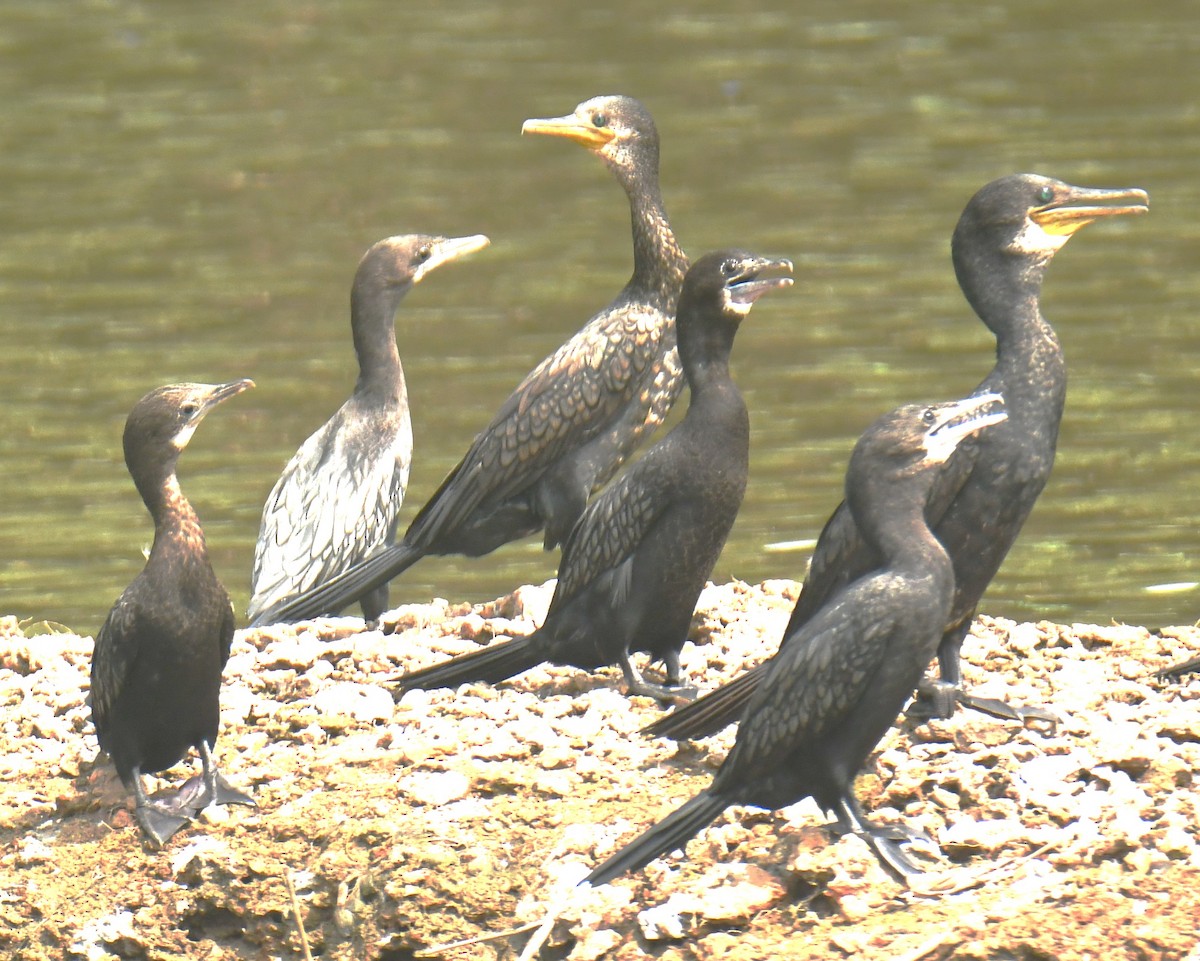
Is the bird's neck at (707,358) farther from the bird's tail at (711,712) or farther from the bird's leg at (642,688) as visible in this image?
the bird's tail at (711,712)

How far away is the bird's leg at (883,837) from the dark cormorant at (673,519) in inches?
42.7

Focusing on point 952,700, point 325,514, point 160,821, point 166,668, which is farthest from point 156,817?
point 325,514

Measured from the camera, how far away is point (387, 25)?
68.2 feet

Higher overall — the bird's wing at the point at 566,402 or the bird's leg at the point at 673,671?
the bird's wing at the point at 566,402

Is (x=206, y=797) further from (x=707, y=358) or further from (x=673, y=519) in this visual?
(x=707, y=358)

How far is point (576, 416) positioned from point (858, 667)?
223 centimetres

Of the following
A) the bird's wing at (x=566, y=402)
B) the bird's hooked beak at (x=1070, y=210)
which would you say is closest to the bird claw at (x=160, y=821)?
the bird's wing at (x=566, y=402)

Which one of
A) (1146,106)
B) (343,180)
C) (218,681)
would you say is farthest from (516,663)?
(1146,106)

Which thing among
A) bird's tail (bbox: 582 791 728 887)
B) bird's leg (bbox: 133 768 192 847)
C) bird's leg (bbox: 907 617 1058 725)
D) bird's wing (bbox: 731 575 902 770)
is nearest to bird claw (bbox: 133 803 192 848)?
bird's leg (bbox: 133 768 192 847)

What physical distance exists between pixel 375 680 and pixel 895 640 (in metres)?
2.06

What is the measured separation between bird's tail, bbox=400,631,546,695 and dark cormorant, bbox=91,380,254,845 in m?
0.69

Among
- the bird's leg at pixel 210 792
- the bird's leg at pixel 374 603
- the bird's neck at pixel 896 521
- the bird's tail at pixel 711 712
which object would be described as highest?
the bird's neck at pixel 896 521

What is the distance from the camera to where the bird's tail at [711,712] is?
227 inches

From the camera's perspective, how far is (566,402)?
7336 millimetres
